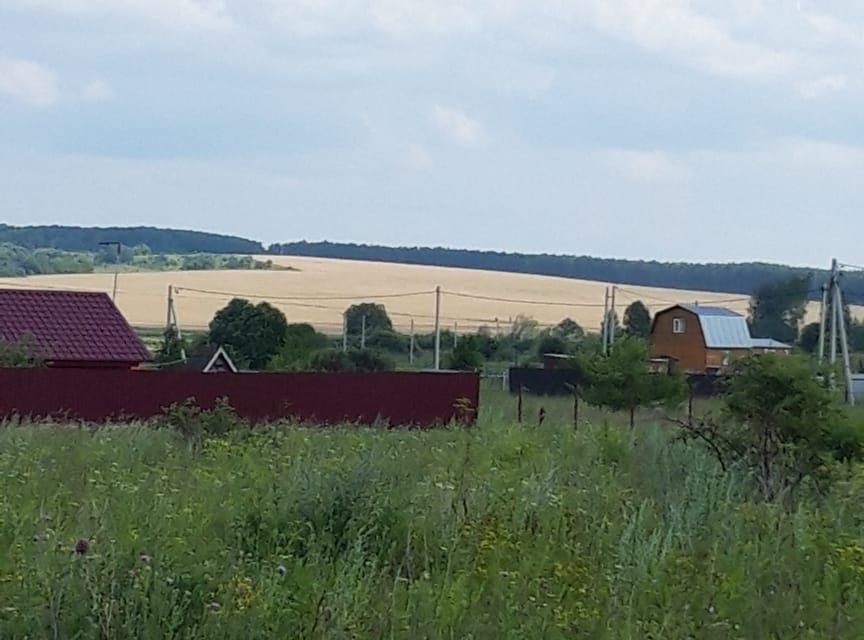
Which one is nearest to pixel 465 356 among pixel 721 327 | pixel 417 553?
pixel 721 327

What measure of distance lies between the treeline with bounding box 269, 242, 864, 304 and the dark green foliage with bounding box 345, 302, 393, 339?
1005cm

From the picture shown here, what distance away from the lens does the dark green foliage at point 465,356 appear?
2190 inches

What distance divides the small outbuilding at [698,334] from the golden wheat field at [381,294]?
2893 millimetres

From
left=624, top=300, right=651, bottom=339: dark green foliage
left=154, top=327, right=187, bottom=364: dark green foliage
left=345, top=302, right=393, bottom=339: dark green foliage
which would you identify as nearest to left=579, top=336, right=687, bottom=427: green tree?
left=154, top=327, right=187, bottom=364: dark green foliage

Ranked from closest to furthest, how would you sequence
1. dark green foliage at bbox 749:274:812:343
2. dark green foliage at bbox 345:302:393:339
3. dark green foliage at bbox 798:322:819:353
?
Result: dark green foliage at bbox 798:322:819:353 < dark green foliage at bbox 749:274:812:343 < dark green foliage at bbox 345:302:393:339

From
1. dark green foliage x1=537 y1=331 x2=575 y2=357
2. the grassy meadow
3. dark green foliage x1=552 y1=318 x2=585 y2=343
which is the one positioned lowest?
dark green foliage x1=537 y1=331 x2=575 y2=357

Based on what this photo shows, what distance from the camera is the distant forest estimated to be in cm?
7619

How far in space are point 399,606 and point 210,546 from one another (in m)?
1.44

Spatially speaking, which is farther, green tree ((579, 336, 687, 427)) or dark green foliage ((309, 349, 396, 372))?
dark green foliage ((309, 349, 396, 372))

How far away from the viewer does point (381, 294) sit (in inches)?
3418

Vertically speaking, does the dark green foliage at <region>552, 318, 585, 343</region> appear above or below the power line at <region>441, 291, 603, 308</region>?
below

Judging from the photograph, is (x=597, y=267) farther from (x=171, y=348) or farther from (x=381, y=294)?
(x=171, y=348)

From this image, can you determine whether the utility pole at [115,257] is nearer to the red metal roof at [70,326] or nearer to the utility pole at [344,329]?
the utility pole at [344,329]

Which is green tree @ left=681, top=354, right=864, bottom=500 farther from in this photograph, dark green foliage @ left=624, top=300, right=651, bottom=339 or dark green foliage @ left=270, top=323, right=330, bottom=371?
dark green foliage @ left=624, top=300, right=651, bottom=339
